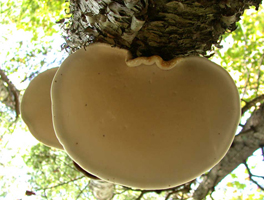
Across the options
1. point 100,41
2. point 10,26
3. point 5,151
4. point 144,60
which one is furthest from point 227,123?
point 5,151

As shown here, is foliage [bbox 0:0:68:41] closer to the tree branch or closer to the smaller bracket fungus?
the smaller bracket fungus

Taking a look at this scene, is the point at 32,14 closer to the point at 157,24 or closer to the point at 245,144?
the point at 157,24

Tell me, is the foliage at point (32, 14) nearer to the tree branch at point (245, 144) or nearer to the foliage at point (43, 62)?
the foliage at point (43, 62)

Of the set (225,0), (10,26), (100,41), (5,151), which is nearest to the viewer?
(225,0)

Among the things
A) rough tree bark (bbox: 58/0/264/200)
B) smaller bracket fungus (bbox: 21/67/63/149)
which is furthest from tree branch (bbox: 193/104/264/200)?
smaller bracket fungus (bbox: 21/67/63/149)

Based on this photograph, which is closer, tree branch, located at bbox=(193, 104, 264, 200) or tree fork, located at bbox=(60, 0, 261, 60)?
tree fork, located at bbox=(60, 0, 261, 60)

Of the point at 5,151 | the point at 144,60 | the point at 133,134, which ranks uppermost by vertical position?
the point at 144,60

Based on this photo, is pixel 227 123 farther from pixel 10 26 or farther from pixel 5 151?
pixel 5 151
